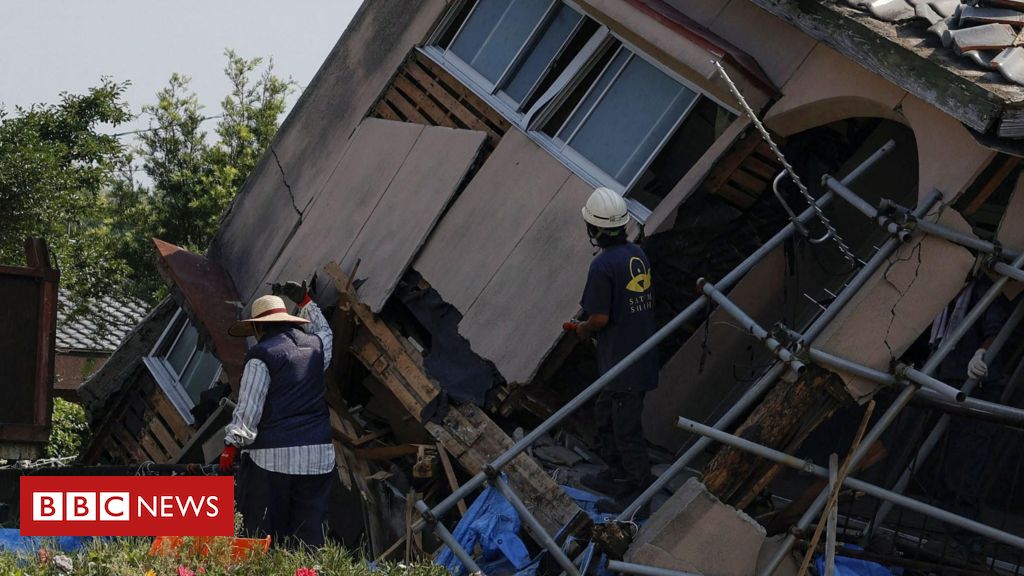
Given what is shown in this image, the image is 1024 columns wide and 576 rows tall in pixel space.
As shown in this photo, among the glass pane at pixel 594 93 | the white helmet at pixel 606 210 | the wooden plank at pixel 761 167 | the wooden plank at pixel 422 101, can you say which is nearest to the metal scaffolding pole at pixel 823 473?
the white helmet at pixel 606 210

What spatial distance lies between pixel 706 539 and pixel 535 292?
2.45 metres

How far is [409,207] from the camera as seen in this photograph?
9914mm

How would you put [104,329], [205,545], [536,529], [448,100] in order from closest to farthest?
[205,545] → [536,529] → [448,100] → [104,329]

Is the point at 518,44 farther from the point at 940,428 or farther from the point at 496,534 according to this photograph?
the point at 940,428

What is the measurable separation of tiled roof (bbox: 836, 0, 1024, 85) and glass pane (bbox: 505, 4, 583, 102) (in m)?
2.44

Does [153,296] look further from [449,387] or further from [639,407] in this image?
[639,407]

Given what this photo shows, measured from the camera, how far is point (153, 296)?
22688 millimetres

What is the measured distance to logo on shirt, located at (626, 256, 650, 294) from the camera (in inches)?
302

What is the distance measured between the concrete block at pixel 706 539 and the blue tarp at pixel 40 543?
2941 millimetres

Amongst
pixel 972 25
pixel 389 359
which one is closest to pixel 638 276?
pixel 972 25

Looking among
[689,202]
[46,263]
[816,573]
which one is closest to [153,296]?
[46,263]

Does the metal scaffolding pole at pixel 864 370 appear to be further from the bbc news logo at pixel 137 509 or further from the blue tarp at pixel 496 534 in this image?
the bbc news logo at pixel 137 509

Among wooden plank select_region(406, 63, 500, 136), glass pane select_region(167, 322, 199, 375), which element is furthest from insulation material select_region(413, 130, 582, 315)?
glass pane select_region(167, 322, 199, 375)

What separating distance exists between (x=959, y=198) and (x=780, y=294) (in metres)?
2.22
